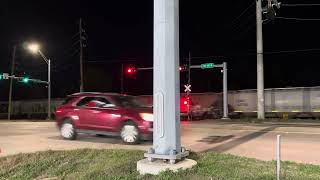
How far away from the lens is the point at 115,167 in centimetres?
1030

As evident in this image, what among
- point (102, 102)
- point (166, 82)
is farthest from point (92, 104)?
point (166, 82)

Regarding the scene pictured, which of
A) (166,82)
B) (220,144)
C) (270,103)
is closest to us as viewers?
(166,82)

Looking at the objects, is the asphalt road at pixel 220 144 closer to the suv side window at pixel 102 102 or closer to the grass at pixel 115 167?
the suv side window at pixel 102 102

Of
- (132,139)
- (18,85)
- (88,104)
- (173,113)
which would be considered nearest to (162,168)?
(173,113)

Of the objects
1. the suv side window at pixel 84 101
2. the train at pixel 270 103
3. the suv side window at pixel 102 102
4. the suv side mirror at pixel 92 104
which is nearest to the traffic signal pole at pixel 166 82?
the suv side window at pixel 102 102

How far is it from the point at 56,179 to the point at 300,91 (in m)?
34.8

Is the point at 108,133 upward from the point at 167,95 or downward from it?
downward

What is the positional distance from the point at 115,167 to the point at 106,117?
22.0 ft

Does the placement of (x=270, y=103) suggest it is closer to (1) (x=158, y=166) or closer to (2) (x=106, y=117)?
(2) (x=106, y=117)

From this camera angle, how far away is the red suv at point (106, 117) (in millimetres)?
16312

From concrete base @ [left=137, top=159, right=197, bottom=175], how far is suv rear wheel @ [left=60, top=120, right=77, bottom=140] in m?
8.52

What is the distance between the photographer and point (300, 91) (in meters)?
42.1

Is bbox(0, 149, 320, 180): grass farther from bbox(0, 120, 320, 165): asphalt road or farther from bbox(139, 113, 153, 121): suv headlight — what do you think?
bbox(139, 113, 153, 121): suv headlight

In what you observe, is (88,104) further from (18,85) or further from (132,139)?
(18,85)
